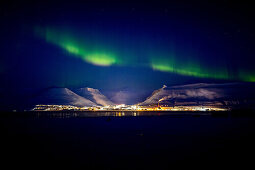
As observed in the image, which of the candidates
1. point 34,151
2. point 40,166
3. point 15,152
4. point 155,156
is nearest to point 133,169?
point 155,156

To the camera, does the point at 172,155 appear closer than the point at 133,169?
No

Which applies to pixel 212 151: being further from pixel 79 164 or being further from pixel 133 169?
pixel 79 164

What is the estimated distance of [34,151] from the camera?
87.2 ft

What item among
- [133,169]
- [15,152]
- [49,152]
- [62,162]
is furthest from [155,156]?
[15,152]

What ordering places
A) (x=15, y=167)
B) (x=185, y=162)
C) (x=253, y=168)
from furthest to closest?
1. (x=185, y=162)
2. (x=15, y=167)
3. (x=253, y=168)

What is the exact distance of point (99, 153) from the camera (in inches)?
993

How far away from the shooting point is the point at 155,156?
23094 millimetres

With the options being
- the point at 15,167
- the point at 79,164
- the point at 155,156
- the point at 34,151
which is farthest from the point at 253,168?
the point at 34,151

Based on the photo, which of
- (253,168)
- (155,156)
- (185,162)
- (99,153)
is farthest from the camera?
(99,153)

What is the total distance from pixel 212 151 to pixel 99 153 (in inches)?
629

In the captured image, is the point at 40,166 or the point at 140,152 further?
the point at 140,152

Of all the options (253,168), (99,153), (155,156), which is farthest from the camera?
(99,153)

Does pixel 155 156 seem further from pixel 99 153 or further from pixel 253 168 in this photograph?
pixel 253 168

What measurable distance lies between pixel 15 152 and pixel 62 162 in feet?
32.1
